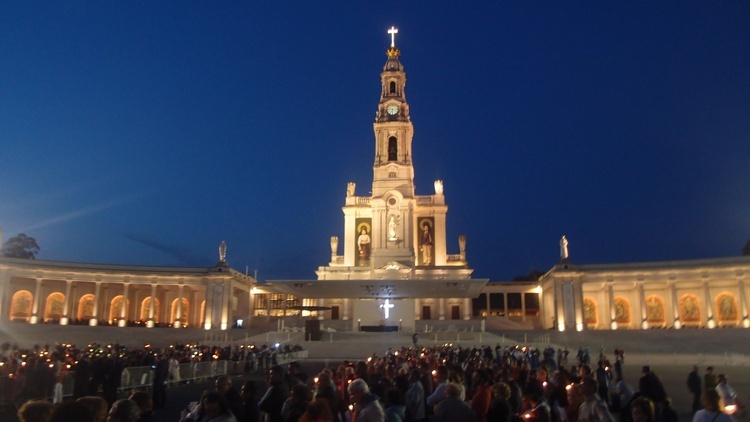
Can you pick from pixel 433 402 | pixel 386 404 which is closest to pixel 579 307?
pixel 433 402

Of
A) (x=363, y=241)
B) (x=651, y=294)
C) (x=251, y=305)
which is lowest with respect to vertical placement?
(x=251, y=305)

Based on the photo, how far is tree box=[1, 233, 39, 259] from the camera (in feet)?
258

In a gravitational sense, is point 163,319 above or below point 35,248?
below

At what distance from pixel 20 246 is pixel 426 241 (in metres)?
53.3

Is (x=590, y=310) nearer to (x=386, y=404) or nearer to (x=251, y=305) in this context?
(x=251, y=305)

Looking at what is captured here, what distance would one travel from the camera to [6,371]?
15.3 m

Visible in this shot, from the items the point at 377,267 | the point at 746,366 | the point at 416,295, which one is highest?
the point at 377,267

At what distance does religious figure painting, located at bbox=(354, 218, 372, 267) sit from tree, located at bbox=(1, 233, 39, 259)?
44.6 meters

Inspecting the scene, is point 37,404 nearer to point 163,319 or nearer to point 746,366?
point 746,366

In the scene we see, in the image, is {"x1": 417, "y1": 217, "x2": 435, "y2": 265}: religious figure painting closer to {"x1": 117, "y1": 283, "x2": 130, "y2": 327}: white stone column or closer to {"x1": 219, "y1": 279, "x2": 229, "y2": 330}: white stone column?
{"x1": 219, "y1": 279, "x2": 229, "y2": 330}: white stone column

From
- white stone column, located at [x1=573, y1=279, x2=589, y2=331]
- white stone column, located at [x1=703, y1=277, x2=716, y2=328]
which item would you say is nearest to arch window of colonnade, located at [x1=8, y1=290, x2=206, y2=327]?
white stone column, located at [x1=573, y1=279, x2=589, y2=331]

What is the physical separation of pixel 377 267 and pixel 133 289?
2678cm

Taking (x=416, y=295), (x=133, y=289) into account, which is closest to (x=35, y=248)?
(x=133, y=289)

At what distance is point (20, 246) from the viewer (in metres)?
80.1
